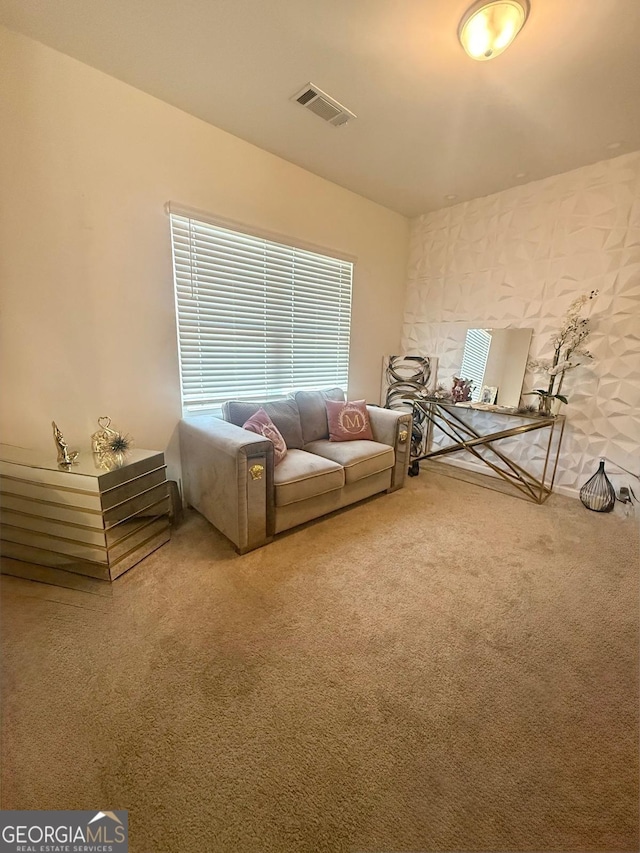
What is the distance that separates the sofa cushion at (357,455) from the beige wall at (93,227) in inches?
46.0

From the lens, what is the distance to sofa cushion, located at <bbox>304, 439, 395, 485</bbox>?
242 centimetres

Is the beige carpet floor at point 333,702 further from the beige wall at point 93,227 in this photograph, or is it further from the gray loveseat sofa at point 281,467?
the beige wall at point 93,227

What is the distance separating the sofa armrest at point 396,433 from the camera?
2.82 metres

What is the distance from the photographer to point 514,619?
1.56 meters

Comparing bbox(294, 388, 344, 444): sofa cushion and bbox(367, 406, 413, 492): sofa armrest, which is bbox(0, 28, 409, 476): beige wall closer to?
bbox(294, 388, 344, 444): sofa cushion

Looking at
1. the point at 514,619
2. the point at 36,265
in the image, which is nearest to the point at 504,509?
the point at 514,619

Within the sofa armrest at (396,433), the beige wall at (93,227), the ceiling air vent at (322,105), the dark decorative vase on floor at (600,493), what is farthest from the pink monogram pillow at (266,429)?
the dark decorative vase on floor at (600,493)

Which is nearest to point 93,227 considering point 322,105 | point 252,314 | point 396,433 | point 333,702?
point 252,314

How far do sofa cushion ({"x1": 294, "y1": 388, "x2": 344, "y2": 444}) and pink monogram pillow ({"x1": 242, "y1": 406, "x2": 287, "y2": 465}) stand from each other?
0.47 meters

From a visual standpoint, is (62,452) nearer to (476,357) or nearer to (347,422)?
(347,422)

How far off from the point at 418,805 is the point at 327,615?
0.70 meters

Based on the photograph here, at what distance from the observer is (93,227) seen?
1911 millimetres

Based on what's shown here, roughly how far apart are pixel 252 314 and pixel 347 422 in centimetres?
120

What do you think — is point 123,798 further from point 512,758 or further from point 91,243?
point 91,243
